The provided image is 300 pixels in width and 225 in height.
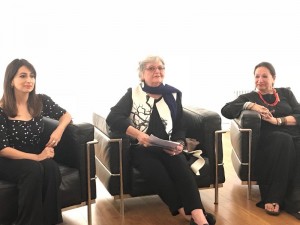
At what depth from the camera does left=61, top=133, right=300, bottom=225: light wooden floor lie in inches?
122

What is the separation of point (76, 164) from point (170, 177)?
2.25 ft

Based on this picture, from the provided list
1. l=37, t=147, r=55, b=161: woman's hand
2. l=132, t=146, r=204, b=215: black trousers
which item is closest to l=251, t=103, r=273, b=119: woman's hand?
l=132, t=146, r=204, b=215: black trousers

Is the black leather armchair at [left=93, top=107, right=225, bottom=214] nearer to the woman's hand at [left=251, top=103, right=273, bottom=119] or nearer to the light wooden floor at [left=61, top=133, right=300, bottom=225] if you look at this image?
the light wooden floor at [left=61, top=133, right=300, bottom=225]

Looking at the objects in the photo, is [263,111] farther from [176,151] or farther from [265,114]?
[176,151]

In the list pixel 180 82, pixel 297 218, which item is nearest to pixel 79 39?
pixel 180 82

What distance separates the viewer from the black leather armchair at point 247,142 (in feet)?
11.3

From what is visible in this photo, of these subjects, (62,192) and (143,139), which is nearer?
(62,192)

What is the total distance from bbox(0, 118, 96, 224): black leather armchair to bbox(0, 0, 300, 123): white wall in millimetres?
1831

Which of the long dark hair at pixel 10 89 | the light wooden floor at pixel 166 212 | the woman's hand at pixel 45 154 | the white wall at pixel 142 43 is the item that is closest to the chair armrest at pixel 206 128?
the light wooden floor at pixel 166 212

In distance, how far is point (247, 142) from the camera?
351 cm

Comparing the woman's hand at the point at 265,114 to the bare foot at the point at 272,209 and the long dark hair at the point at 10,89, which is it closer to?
the bare foot at the point at 272,209

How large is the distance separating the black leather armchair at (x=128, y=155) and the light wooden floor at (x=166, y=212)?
0.41 feet

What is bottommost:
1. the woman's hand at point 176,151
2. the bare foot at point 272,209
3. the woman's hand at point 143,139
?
the bare foot at point 272,209

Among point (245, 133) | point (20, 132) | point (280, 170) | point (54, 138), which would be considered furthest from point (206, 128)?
point (20, 132)
